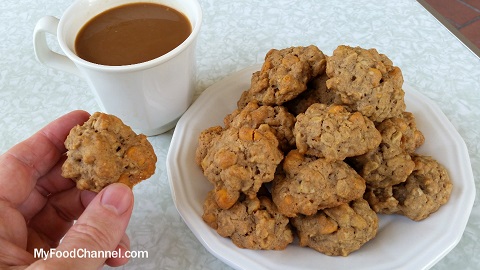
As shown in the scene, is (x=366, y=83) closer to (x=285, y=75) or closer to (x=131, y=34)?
(x=285, y=75)

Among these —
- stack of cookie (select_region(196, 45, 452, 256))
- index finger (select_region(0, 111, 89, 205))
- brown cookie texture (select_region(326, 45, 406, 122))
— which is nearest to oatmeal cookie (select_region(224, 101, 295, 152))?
stack of cookie (select_region(196, 45, 452, 256))

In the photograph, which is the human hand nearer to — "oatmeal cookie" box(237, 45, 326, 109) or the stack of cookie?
the stack of cookie

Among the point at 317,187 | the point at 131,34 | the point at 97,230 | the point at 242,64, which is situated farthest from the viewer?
the point at 242,64

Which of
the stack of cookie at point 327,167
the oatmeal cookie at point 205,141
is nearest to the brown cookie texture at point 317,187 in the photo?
the stack of cookie at point 327,167

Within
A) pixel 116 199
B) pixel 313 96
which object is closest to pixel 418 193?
pixel 313 96

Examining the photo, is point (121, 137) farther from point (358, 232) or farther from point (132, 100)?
point (358, 232)

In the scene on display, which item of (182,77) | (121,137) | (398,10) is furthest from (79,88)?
(398,10)

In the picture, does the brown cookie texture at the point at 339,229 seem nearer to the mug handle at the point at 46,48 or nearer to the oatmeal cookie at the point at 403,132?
the oatmeal cookie at the point at 403,132

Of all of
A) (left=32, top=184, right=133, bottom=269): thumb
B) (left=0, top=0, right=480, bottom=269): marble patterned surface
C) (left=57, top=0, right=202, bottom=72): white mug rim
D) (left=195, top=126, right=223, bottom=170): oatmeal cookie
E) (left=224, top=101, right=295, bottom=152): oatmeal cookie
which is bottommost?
(left=0, top=0, right=480, bottom=269): marble patterned surface
